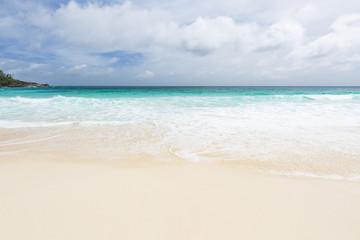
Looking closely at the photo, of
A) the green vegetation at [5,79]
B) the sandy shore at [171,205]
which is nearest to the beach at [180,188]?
the sandy shore at [171,205]

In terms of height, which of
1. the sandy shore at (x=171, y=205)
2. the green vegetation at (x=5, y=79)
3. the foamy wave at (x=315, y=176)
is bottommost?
the foamy wave at (x=315, y=176)

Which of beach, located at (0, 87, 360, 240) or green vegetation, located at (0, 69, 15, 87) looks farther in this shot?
green vegetation, located at (0, 69, 15, 87)

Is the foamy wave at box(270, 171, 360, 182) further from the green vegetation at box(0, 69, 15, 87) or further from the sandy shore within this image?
the green vegetation at box(0, 69, 15, 87)

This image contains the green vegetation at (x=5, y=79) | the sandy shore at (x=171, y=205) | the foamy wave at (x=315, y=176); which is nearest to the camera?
the sandy shore at (x=171, y=205)

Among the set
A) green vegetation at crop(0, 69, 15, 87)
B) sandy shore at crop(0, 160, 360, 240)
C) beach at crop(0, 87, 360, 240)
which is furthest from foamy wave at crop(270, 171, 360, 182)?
green vegetation at crop(0, 69, 15, 87)

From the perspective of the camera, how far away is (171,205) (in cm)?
234

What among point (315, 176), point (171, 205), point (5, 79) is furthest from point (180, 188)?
point (5, 79)

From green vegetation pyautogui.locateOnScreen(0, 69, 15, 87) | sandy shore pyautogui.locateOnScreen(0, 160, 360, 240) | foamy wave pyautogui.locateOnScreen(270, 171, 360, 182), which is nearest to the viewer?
sandy shore pyautogui.locateOnScreen(0, 160, 360, 240)

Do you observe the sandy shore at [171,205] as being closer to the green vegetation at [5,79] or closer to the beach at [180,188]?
the beach at [180,188]

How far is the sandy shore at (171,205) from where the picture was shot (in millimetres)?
1901

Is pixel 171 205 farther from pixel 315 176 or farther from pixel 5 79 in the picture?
pixel 5 79

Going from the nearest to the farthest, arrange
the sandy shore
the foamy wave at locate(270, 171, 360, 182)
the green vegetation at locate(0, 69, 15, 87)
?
the sandy shore, the foamy wave at locate(270, 171, 360, 182), the green vegetation at locate(0, 69, 15, 87)

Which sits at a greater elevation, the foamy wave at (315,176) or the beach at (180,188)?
the beach at (180,188)

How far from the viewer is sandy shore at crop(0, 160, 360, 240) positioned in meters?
1.90
